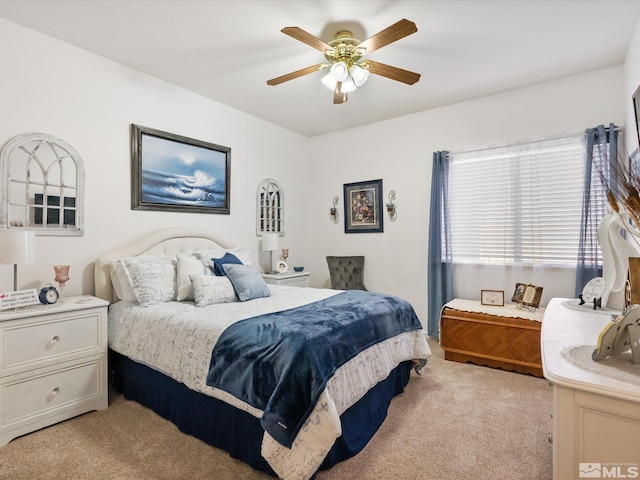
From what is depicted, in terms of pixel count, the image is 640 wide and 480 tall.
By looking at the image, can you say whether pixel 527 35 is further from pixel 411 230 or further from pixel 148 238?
pixel 148 238

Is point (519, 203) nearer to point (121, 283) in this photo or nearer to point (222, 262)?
point (222, 262)

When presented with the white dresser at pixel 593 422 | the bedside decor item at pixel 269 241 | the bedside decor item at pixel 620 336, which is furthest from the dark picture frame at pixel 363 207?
the white dresser at pixel 593 422

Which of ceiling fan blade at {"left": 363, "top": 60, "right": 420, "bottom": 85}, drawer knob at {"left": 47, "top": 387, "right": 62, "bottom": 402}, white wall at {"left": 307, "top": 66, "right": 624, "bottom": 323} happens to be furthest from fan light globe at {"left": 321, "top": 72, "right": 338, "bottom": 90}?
drawer knob at {"left": 47, "top": 387, "right": 62, "bottom": 402}

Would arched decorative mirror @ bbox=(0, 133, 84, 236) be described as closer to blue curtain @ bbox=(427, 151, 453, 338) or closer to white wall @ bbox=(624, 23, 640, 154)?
blue curtain @ bbox=(427, 151, 453, 338)

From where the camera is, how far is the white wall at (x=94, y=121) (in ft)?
8.25

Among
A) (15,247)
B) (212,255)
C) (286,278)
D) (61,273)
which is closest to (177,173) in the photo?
(212,255)

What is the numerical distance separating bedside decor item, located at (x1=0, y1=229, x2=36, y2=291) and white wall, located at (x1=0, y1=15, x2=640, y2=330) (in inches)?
17.9

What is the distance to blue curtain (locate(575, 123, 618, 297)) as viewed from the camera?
3098 mm

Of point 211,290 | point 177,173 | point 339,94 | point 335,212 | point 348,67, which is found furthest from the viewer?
point 335,212

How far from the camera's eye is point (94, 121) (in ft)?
9.55

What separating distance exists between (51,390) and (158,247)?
136 cm

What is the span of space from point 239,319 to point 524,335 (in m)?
2.58

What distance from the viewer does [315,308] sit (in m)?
2.46

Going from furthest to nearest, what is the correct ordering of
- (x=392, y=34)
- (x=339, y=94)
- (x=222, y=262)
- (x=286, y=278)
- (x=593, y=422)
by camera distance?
1. (x=286, y=278)
2. (x=222, y=262)
3. (x=339, y=94)
4. (x=392, y=34)
5. (x=593, y=422)
